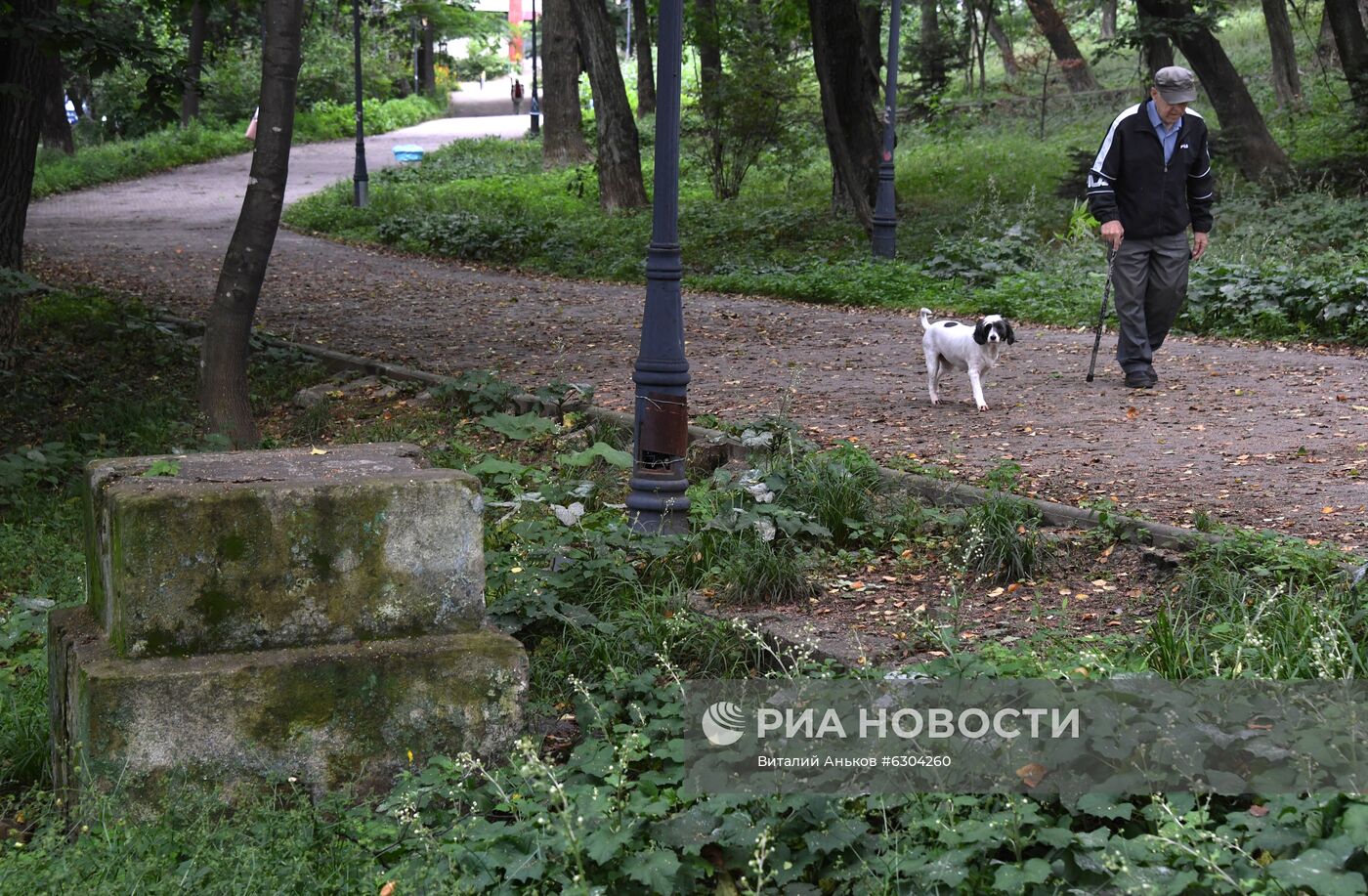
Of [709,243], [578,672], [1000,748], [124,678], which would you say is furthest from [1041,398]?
[709,243]

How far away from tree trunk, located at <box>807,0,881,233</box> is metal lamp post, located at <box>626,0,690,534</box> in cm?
1310

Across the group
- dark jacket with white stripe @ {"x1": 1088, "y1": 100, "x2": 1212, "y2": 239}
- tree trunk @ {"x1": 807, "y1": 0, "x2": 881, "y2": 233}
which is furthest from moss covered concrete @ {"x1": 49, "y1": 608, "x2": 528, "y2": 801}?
tree trunk @ {"x1": 807, "y1": 0, "x2": 881, "y2": 233}

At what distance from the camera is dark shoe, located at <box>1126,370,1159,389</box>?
10586 mm

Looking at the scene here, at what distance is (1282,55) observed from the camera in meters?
27.8

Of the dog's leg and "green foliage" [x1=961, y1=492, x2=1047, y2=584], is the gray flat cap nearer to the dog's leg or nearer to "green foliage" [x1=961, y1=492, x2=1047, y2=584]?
the dog's leg

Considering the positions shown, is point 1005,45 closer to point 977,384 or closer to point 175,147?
point 175,147

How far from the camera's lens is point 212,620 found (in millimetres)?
4762

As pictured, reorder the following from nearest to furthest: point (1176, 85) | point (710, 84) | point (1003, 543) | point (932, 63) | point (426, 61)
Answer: point (1003, 543)
point (1176, 85)
point (710, 84)
point (932, 63)
point (426, 61)

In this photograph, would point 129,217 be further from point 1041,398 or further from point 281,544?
point 281,544

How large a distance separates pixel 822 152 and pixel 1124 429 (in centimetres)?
2313

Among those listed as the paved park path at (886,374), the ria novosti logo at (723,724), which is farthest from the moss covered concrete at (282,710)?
the paved park path at (886,374)

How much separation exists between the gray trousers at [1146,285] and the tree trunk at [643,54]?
66.3ft

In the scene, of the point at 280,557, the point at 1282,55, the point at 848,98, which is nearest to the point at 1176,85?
the point at 280,557

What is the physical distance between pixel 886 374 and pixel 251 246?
520 cm
